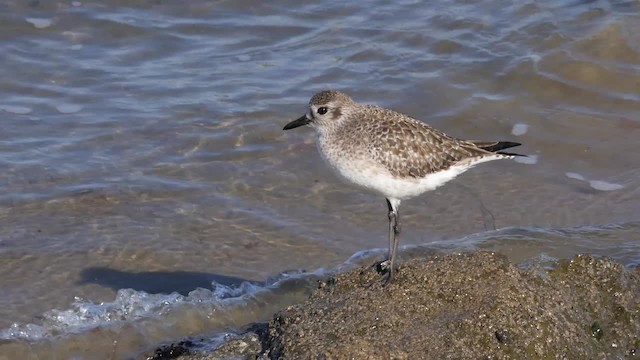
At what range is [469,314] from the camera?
17.9 feet

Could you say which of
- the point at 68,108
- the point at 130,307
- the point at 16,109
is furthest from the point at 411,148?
the point at 16,109

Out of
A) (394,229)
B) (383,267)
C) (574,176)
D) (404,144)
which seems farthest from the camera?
(574,176)

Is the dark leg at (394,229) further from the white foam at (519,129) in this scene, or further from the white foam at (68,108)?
the white foam at (68,108)

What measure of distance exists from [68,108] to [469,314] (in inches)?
256

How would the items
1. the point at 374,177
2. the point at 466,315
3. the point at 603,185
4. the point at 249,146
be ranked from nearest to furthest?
the point at 466,315 < the point at 374,177 < the point at 603,185 < the point at 249,146

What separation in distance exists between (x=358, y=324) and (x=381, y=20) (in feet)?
26.7

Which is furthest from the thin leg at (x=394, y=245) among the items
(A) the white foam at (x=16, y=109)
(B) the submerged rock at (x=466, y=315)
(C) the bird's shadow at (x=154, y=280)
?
(A) the white foam at (x=16, y=109)

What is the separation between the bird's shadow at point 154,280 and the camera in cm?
801

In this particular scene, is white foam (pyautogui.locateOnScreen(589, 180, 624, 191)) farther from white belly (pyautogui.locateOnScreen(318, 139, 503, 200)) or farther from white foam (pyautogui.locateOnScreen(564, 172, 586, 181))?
white belly (pyautogui.locateOnScreen(318, 139, 503, 200))

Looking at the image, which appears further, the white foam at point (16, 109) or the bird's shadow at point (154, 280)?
the white foam at point (16, 109)

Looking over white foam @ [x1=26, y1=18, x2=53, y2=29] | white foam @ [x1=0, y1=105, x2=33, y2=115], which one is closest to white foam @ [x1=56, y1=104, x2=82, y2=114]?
white foam @ [x1=0, y1=105, x2=33, y2=115]

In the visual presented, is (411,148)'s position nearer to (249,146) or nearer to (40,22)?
(249,146)

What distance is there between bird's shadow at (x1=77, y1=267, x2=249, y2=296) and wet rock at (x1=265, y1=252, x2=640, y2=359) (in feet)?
6.97

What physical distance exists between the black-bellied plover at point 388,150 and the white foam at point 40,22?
6.28 m
